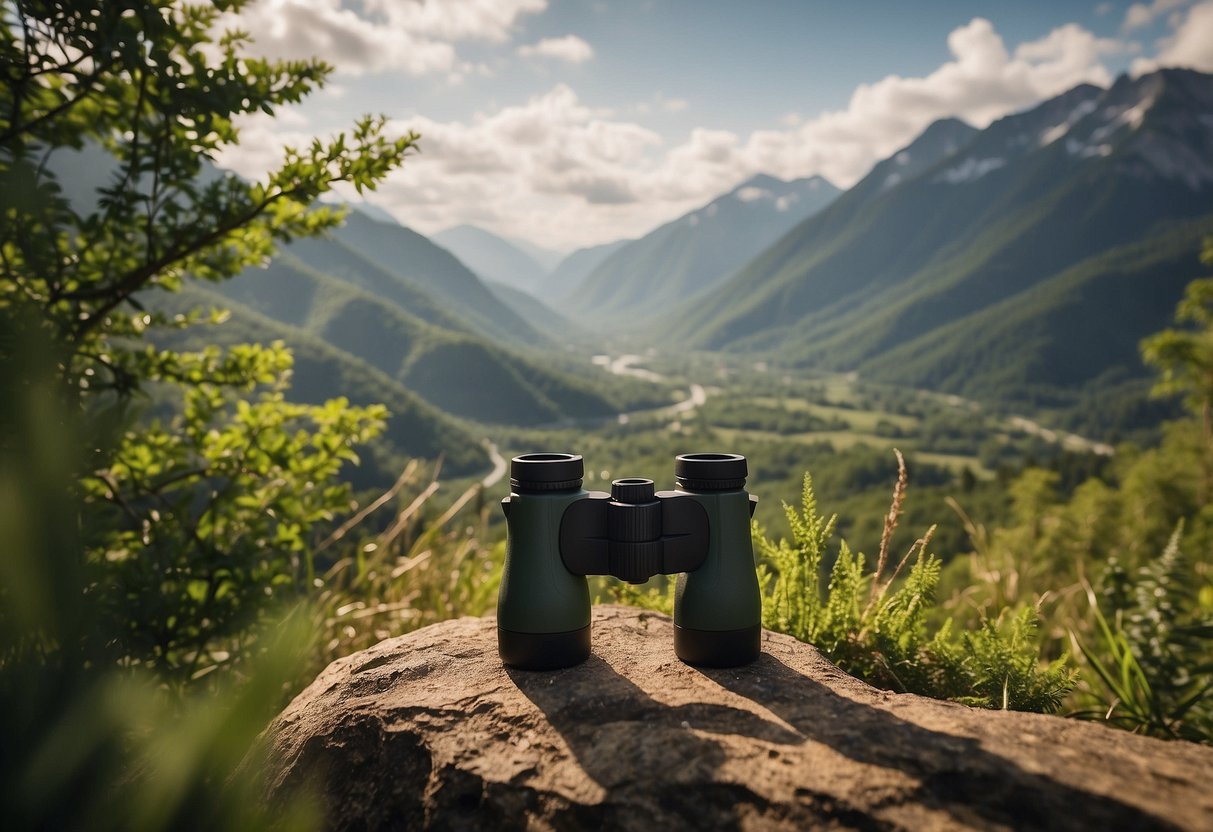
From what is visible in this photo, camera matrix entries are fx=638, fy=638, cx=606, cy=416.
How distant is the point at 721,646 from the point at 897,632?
81 centimetres

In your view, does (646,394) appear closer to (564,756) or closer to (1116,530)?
(1116,530)

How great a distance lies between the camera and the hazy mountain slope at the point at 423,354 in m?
134

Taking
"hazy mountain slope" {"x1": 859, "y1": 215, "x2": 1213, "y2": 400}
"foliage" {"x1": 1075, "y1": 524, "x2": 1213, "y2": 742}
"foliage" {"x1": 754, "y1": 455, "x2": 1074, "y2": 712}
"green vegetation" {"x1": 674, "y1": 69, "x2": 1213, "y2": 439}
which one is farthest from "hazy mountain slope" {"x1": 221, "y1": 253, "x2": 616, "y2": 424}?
"foliage" {"x1": 754, "y1": 455, "x2": 1074, "y2": 712}

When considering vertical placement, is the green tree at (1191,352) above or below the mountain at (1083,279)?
below

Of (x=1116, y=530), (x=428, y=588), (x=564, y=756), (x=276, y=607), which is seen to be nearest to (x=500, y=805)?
(x=564, y=756)

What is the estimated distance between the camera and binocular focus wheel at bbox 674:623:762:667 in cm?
218

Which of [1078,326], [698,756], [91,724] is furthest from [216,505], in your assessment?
[1078,326]

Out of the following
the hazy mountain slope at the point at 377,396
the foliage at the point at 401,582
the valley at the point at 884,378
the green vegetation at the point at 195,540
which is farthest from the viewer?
the valley at the point at 884,378

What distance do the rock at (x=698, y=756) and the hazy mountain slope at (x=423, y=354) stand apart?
12836 centimetres

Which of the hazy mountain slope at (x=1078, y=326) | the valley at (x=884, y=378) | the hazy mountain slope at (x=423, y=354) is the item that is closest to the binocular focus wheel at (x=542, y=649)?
the valley at (x=884, y=378)

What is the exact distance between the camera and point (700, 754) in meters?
1.64

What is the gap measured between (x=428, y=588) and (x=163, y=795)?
381 centimetres

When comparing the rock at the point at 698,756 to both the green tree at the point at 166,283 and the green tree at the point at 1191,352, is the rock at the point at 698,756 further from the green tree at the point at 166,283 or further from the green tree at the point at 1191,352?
the green tree at the point at 1191,352

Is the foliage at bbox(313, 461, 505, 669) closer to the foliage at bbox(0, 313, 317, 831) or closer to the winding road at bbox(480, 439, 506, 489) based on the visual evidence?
the foliage at bbox(0, 313, 317, 831)
